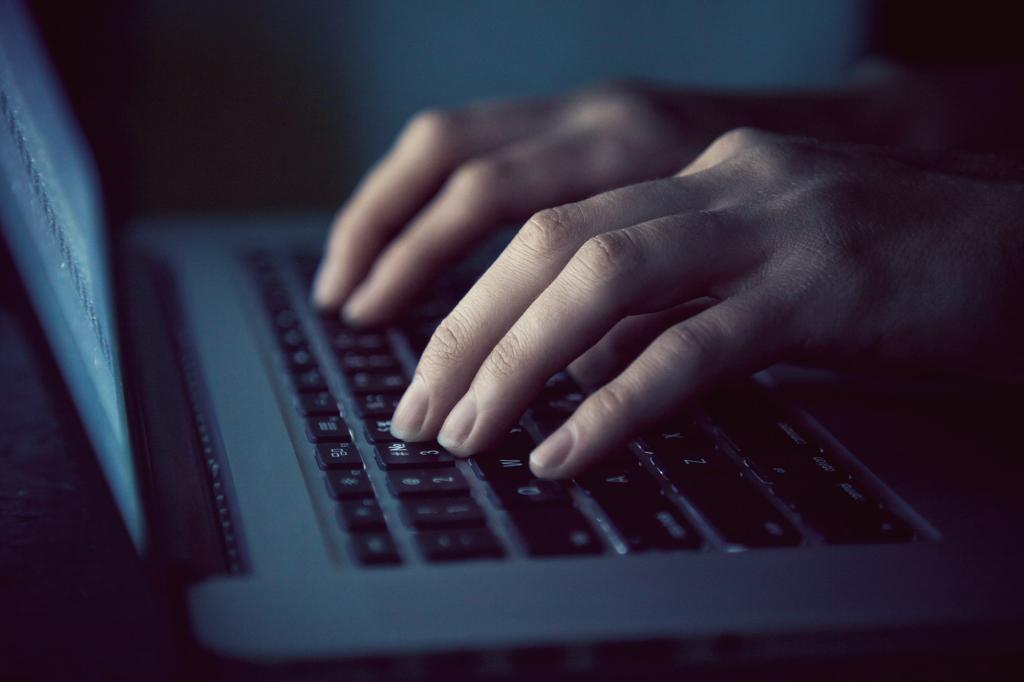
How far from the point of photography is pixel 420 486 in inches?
18.5

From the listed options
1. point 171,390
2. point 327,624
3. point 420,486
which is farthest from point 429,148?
point 327,624

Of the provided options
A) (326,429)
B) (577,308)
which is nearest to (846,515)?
(577,308)

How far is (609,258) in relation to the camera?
1.66 feet

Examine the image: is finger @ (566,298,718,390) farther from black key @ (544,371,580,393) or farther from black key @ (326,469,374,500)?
black key @ (326,469,374,500)

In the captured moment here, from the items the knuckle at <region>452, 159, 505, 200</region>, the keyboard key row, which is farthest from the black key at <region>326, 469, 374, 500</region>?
the knuckle at <region>452, 159, 505, 200</region>

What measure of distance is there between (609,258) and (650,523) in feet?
0.43

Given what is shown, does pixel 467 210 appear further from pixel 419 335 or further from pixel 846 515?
pixel 846 515

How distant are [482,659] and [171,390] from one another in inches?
12.7

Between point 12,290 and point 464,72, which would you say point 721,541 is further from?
point 464,72

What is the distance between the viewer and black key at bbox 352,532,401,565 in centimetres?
41

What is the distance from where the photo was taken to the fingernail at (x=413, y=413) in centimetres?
52

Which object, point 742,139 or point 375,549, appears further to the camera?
point 742,139

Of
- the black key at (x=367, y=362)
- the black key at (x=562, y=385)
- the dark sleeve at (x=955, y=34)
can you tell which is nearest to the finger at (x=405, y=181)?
the black key at (x=367, y=362)

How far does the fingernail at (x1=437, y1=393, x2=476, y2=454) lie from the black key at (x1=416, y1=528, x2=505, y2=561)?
0.08 metres
